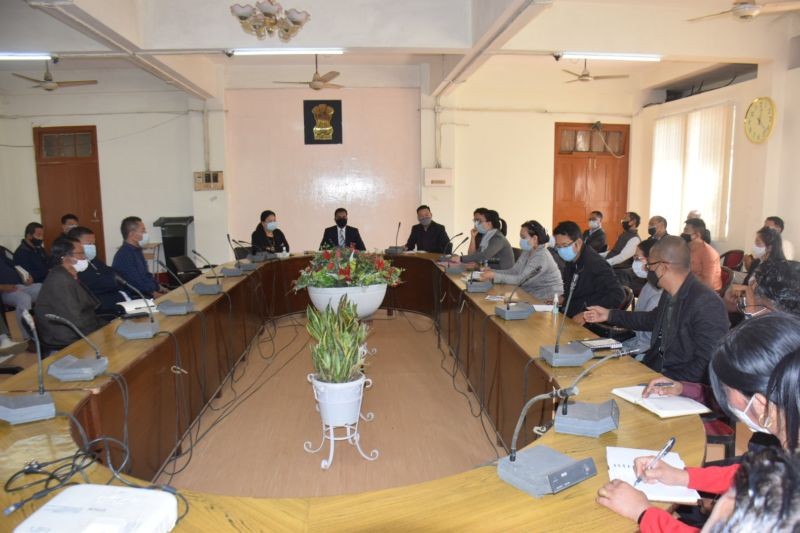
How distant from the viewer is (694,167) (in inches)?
335

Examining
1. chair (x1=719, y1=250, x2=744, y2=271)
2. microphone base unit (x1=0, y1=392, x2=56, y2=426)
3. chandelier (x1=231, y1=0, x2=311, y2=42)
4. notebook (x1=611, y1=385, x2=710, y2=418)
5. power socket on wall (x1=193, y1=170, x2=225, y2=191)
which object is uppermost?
chandelier (x1=231, y1=0, x2=311, y2=42)

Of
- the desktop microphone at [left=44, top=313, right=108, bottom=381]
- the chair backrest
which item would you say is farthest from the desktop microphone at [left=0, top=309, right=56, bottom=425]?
the chair backrest

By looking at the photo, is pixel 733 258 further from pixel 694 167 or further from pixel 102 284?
pixel 102 284

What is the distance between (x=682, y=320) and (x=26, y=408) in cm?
274

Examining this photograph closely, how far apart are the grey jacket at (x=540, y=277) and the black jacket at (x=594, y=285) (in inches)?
17.3

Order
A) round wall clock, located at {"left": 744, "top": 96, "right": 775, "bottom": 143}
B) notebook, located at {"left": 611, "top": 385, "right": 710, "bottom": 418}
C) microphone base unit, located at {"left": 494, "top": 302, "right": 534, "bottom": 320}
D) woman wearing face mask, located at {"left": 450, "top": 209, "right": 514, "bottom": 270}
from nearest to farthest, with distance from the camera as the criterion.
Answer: notebook, located at {"left": 611, "top": 385, "right": 710, "bottom": 418} → microphone base unit, located at {"left": 494, "top": 302, "right": 534, "bottom": 320} → woman wearing face mask, located at {"left": 450, "top": 209, "right": 514, "bottom": 270} → round wall clock, located at {"left": 744, "top": 96, "right": 775, "bottom": 143}

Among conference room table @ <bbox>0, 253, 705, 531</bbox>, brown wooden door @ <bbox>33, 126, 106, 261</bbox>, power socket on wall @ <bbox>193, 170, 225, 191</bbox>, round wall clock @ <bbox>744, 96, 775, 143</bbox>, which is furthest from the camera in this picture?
brown wooden door @ <bbox>33, 126, 106, 261</bbox>

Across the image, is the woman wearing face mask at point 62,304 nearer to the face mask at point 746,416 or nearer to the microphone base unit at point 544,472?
the microphone base unit at point 544,472

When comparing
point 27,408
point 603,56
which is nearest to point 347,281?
point 27,408

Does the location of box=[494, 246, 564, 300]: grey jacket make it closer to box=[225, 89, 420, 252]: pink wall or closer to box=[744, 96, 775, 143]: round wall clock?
box=[744, 96, 775, 143]: round wall clock

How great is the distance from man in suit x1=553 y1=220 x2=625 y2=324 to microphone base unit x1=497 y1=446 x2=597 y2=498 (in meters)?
2.33

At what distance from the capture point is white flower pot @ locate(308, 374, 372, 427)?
2844 millimetres

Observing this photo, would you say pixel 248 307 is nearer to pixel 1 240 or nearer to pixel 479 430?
pixel 479 430

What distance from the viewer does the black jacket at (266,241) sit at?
22.7 ft
